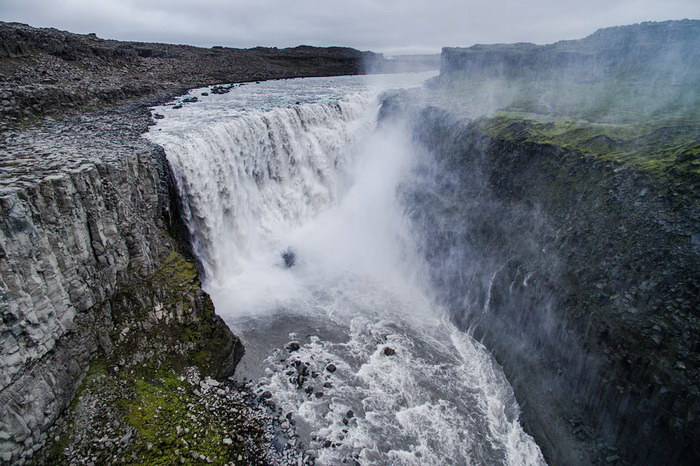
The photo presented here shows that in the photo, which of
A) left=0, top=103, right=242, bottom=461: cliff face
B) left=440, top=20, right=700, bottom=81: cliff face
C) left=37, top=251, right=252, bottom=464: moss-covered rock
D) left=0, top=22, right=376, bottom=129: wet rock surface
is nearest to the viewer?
left=0, top=103, right=242, bottom=461: cliff face

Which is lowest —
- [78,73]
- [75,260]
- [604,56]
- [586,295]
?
[586,295]

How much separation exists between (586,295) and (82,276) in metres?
18.0

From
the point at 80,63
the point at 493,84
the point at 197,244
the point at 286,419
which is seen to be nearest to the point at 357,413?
the point at 286,419

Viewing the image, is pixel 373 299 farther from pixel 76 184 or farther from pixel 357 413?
pixel 76 184

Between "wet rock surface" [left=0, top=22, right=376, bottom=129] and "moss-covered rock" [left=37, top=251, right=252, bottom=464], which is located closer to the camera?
"moss-covered rock" [left=37, top=251, right=252, bottom=464]

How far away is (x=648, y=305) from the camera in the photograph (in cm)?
1250

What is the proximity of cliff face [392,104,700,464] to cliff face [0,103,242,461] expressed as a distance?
1253cm

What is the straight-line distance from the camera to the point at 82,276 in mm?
12977

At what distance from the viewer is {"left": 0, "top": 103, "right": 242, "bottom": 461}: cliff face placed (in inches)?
411

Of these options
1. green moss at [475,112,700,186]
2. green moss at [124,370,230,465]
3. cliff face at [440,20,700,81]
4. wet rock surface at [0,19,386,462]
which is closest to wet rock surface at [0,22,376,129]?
wet rock surface at [0,19,386,462]

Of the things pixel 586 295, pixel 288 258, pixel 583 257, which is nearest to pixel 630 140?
pixel 583 257

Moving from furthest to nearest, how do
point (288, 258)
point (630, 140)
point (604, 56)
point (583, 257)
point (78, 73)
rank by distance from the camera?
1. point (604, 56)
2. point (78, 73)
3. point (288, 258)
4. point (630, 140)
5. point (583, 257)

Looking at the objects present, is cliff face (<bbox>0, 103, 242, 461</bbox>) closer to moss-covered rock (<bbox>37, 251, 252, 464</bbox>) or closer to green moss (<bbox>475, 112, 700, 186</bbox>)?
Answer: moss-covered rock (<bbox>37, 251, 252, 464</bbox>)

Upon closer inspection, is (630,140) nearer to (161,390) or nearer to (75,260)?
(161,390)
